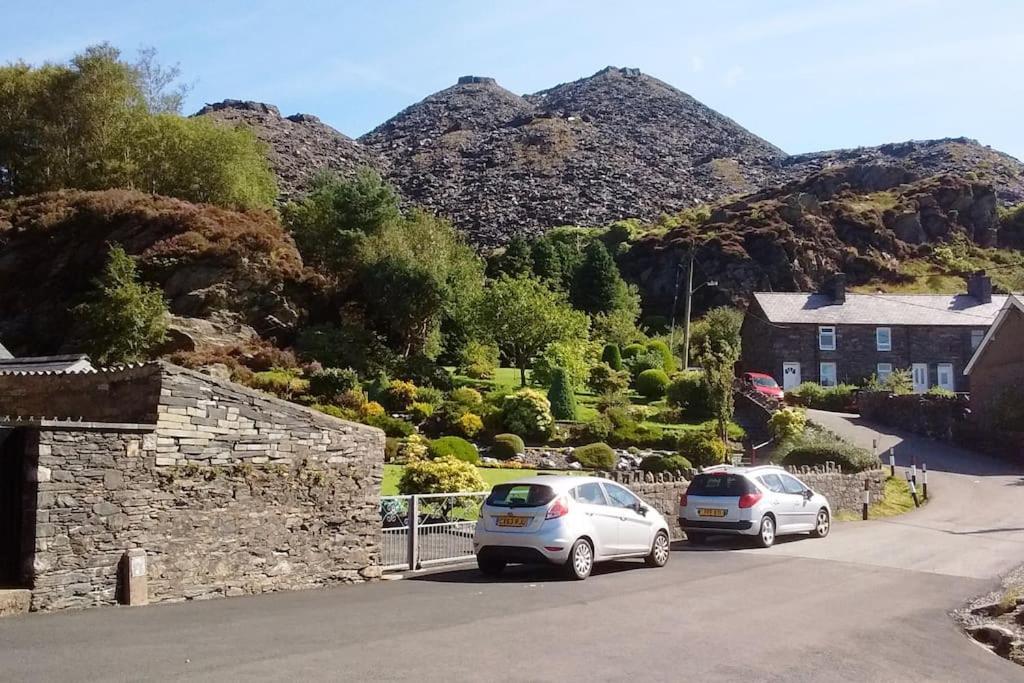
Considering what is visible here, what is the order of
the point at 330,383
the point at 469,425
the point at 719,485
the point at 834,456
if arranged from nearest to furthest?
the point at 719,485 < the point at 834,456 < the point at 469,425 < the point at 330,383

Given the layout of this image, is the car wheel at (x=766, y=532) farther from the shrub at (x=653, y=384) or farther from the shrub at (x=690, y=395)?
the shrub at (x=653, y=384)

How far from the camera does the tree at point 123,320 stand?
1258 inches

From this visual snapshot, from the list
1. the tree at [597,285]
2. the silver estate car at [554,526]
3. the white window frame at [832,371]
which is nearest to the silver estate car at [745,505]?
the silver estate car at [554,526]

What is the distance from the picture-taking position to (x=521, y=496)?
41.7 ft

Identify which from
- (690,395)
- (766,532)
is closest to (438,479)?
(766,532)

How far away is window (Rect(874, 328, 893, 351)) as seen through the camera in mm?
53562

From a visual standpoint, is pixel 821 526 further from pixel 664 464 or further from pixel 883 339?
pixel 883 339

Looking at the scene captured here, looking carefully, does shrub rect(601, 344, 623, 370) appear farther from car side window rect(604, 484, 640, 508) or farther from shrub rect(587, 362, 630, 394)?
car side window rect(604, 484, 640, 508)

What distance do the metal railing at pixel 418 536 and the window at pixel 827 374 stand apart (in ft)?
139

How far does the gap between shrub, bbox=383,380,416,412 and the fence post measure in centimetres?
1951

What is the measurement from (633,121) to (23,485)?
199 metres

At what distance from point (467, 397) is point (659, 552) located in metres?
20.1

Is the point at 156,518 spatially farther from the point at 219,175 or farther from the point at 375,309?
the point at 219,175

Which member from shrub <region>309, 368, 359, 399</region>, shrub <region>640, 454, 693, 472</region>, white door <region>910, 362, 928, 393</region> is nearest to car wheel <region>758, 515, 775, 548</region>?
shrub <region>640, 454, 693, 472</region>
